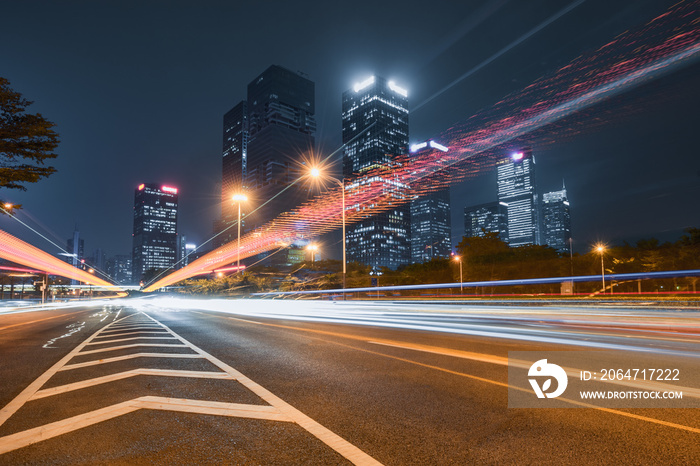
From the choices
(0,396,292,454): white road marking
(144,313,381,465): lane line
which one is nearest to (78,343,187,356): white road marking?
(144,313,381,465): lane line

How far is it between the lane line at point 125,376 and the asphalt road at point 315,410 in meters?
0.04

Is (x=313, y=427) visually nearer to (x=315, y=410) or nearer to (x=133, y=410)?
(x=315, y=410)

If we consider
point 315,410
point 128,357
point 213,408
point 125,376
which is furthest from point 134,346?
point 315,410

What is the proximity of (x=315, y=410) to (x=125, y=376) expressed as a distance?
3.83m

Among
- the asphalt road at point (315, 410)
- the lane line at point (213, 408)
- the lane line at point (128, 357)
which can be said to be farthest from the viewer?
the lane line at point (128, 357)

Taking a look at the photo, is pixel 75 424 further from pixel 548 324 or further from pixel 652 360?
pixel 548 324

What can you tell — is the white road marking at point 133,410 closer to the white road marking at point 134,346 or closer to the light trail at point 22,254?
the white road marking at point 134,346

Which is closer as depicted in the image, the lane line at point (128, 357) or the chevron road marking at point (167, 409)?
the chevron road marking at point (167, 409)

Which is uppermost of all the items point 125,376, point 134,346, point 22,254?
point 22,254

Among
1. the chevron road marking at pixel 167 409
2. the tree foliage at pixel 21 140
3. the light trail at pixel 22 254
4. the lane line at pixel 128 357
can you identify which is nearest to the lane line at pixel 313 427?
the chevron road marking at pixel 167 409

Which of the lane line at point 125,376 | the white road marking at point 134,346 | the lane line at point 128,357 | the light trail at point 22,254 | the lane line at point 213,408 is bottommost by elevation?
the white road marking at point 134,346

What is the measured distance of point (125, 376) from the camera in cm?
661

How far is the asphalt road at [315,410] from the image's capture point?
3.54 m

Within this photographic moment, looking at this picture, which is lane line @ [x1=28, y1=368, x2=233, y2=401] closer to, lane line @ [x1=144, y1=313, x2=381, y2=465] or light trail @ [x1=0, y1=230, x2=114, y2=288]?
lane line @ [x1=144, y1=313, x2=381, y2=465]
